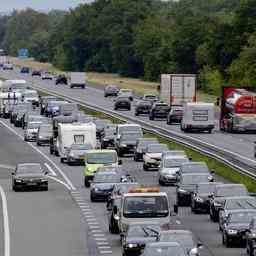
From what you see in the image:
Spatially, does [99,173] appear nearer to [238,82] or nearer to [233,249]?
[233,249]

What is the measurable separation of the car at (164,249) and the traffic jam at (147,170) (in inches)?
0.9

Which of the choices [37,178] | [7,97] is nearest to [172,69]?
[7,97]

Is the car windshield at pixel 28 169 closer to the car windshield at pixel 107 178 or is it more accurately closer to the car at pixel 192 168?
the car windshield at pixel 107 178

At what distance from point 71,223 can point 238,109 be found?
145ft

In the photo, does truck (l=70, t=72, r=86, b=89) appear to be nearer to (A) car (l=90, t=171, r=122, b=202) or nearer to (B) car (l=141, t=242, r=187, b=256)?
(A) car (l=90, t=171, r=122, b=202)

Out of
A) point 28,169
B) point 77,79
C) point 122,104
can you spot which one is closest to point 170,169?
point 28,169

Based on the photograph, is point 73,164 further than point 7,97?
No

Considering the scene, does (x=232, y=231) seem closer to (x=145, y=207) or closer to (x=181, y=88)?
(x=145, y=207)

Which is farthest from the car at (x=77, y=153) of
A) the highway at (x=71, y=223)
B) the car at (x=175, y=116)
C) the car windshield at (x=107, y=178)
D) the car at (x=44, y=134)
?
the car at (x=175, y=116)

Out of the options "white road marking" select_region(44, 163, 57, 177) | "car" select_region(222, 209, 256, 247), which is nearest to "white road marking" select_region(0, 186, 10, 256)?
"car" select_region(222, 209, 256, 247)

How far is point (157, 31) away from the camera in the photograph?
19225cm

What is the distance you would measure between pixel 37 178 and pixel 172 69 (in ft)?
369

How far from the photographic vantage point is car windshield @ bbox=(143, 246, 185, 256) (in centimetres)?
3128

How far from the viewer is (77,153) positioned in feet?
244
